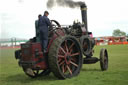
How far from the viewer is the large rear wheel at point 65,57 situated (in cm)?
572

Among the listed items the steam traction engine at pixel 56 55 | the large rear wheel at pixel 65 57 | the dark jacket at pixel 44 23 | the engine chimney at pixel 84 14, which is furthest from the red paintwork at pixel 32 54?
the engine chimney at pixel 84 14

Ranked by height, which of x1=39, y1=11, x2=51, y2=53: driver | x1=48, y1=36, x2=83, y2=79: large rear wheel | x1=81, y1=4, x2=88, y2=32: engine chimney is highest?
x1=81, y1=4, x2=88, y2=32: engine chimney

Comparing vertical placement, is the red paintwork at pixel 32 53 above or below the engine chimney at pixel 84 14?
below

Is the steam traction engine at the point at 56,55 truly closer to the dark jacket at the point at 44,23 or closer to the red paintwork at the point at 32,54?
the red paintwork at the point at 32,54

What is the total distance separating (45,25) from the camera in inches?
241

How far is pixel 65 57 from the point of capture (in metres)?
6.21

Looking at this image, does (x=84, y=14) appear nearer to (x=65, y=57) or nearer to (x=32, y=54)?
(x=65, y=57)

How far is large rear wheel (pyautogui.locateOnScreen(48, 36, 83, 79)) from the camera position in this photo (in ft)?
18.8

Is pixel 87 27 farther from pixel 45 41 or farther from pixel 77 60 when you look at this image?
pixel 45 41

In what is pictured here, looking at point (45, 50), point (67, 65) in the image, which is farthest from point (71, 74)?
point (45, 50)

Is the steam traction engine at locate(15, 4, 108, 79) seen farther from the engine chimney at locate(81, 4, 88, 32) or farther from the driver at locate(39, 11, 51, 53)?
the engine chimney at locate(81, 4, 88, 32)

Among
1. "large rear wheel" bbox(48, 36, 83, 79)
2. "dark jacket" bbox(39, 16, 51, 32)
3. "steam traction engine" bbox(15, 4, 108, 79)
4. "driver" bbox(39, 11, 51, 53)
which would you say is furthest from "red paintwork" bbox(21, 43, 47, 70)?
"dark jacket" bbox(39, 16, 51, 32)

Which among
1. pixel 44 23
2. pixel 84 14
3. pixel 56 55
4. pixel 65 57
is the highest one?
pixel 84 14

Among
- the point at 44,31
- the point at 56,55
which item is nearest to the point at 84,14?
the point at 44,31
